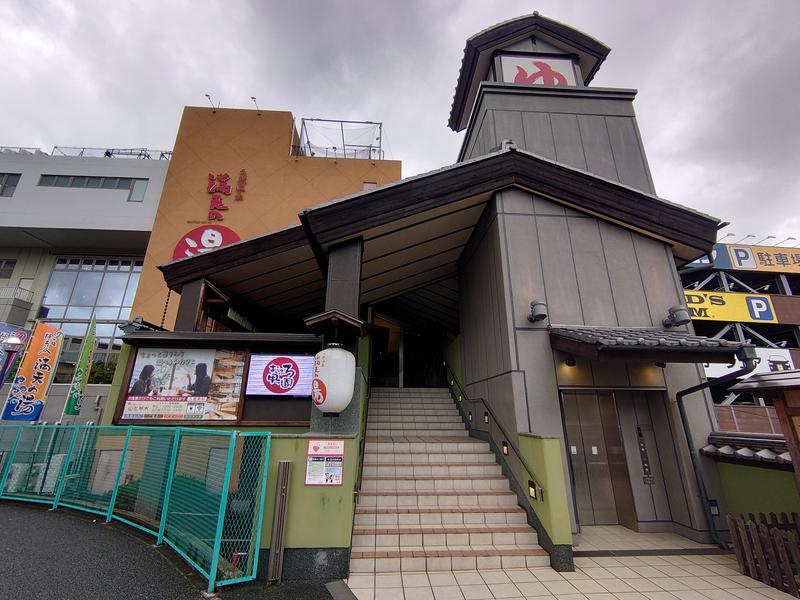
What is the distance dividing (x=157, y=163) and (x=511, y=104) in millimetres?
17141

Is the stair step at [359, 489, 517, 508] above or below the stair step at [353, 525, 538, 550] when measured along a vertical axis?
above

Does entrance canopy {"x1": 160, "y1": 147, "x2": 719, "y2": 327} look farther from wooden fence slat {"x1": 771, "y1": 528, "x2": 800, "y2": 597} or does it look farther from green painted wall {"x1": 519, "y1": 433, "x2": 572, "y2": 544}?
wooden fence slat {"x1": 771, "y1": 528, "x2": 800, "y2": 597}

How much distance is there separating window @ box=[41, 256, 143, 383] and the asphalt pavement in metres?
13.2

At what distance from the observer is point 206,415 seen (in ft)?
21.8

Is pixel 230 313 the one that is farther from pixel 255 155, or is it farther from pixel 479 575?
pixel 255 155

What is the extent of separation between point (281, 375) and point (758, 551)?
7.37m

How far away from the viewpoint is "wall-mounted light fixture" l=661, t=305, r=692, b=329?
616 cm

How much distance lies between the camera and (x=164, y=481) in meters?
4.77

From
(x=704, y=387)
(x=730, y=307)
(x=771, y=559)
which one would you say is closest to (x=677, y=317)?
(x=704, y=387)

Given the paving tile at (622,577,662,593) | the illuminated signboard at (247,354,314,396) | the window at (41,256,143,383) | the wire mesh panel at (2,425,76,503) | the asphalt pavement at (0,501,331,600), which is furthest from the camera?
the window at (41,256,143,383)

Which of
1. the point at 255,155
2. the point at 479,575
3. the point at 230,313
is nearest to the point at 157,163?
the point at 255,155

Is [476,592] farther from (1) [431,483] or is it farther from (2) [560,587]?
(1) [431,483]

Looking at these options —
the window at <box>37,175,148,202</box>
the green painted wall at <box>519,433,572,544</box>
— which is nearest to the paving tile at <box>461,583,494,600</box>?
the green painted wall at <box>519,433,572,544</box>

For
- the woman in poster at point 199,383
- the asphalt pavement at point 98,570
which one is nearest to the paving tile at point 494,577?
the asphalt pavement at point 98,570
